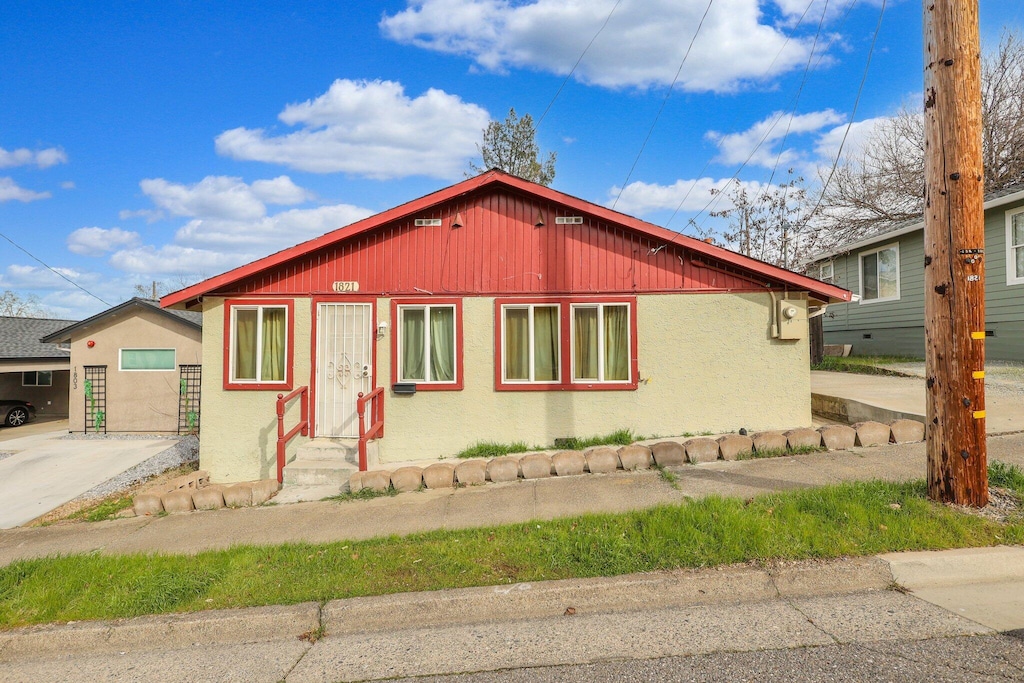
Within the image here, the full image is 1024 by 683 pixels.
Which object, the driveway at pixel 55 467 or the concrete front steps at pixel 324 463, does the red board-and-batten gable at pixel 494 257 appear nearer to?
the concrete front steps at pixel 324 463

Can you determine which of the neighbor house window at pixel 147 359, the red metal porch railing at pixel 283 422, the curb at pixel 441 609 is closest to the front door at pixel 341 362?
the red metal porch railing at pixel 283 422

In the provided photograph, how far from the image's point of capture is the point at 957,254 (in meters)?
4.94

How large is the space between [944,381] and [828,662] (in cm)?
285

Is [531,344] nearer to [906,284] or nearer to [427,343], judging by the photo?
[427,343]

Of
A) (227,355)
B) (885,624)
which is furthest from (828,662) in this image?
(227,355)

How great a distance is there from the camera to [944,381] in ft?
16.5

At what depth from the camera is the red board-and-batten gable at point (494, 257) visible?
9133 mm

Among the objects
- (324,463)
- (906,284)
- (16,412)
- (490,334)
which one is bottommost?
(16,412)

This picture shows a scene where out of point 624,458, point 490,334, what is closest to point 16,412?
point 490,334

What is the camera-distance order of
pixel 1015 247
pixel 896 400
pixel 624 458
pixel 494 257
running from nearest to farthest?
pixel 624 458 → pixel 494 257 → pixel 896 400 → pixel 1015 247

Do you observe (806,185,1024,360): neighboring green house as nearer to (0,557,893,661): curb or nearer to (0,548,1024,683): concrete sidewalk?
(0,548,1024,683): concrete sidewalk

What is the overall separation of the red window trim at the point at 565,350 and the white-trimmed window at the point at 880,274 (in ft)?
40.0

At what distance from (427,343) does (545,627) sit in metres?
5.80

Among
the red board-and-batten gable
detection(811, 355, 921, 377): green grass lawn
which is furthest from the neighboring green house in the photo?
the red board-and-batten gable
